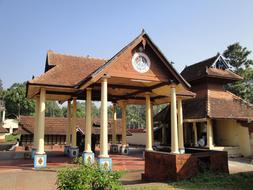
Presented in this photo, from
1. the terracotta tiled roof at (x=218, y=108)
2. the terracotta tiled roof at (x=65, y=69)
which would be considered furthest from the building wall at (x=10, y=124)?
the terracotta tiled roof at (x=218, y=108)

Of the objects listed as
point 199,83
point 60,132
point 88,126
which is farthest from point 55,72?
point 60,132

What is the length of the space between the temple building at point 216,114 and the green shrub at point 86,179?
14357 mm

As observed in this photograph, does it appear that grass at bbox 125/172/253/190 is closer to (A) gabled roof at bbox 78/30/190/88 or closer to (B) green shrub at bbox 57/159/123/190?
(B) green shrub at bbox 57/159/123/190

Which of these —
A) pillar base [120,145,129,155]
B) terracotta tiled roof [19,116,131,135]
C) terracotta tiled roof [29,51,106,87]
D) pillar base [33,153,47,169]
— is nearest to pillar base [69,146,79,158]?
pillar base [33,153,47,169]

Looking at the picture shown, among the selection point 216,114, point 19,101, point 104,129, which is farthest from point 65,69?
point 19,101

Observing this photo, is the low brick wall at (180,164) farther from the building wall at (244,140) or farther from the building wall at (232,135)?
the building wall at (232,135)

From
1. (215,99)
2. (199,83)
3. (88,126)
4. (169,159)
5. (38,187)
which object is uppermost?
(199,83)

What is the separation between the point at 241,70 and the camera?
31.8m

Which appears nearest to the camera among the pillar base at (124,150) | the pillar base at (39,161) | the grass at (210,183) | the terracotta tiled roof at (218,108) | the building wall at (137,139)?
the grass at (210,183)

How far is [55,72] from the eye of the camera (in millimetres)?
15312

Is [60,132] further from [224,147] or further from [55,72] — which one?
[224,147]

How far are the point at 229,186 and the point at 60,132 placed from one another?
2726cm

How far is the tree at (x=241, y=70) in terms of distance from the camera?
3036 cm

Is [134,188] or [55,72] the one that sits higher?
[55,72]
